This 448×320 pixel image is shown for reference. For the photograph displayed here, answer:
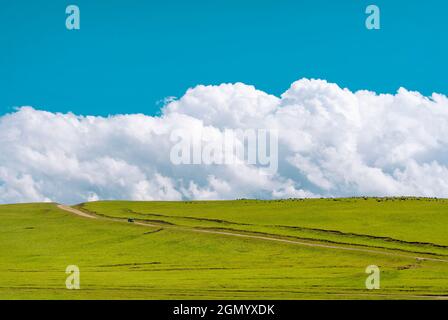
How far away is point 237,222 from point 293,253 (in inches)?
1044

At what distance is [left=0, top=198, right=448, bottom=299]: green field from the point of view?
54375 mm

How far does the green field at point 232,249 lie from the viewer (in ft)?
178

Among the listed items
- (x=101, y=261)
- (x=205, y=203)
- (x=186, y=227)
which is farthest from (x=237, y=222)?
(x=205, y=203)

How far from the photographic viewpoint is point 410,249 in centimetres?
8219

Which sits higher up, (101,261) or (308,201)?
(308,201)

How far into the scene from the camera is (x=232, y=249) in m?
88.1

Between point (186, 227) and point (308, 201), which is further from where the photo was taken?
point (308, 201)

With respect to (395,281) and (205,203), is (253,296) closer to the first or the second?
(395,281)
